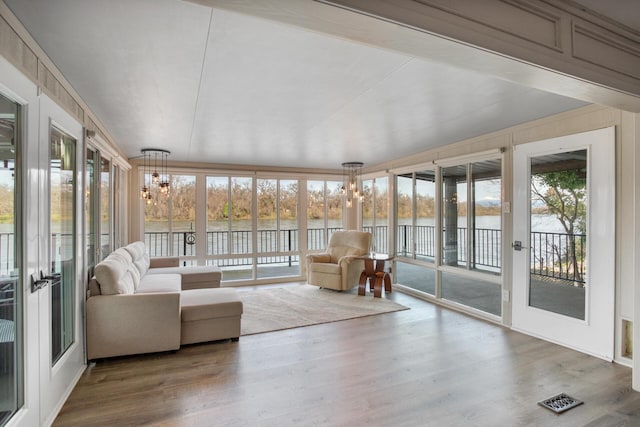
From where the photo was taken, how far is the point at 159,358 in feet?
10.3

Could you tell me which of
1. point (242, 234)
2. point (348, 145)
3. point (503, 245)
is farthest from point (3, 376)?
point (242, 234)

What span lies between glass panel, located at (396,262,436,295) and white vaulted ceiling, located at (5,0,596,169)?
7.96 feet

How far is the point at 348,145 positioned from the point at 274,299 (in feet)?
8.90

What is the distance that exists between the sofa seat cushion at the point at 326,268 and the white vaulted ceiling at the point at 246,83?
7.58 ft

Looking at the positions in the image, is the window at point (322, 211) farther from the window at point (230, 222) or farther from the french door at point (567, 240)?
the french door at point (567, 240)

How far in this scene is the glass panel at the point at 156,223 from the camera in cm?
591

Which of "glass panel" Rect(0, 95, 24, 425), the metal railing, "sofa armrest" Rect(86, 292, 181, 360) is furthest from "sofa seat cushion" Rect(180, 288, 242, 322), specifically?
the metal railing

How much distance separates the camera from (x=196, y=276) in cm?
505

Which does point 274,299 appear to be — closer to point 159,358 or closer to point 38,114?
point 159,358

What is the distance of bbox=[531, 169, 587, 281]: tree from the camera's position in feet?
10.6

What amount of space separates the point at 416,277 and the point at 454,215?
1584mm

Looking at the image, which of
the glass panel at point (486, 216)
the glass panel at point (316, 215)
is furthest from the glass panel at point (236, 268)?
the glass panel at point (486, 216)

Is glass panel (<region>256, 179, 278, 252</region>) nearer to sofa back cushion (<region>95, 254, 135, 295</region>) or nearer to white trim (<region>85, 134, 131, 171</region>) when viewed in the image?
white trim (<region>85, 134, 131, 171</region>)

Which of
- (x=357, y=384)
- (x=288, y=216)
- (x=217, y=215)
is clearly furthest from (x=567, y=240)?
(x=217, y=215)
